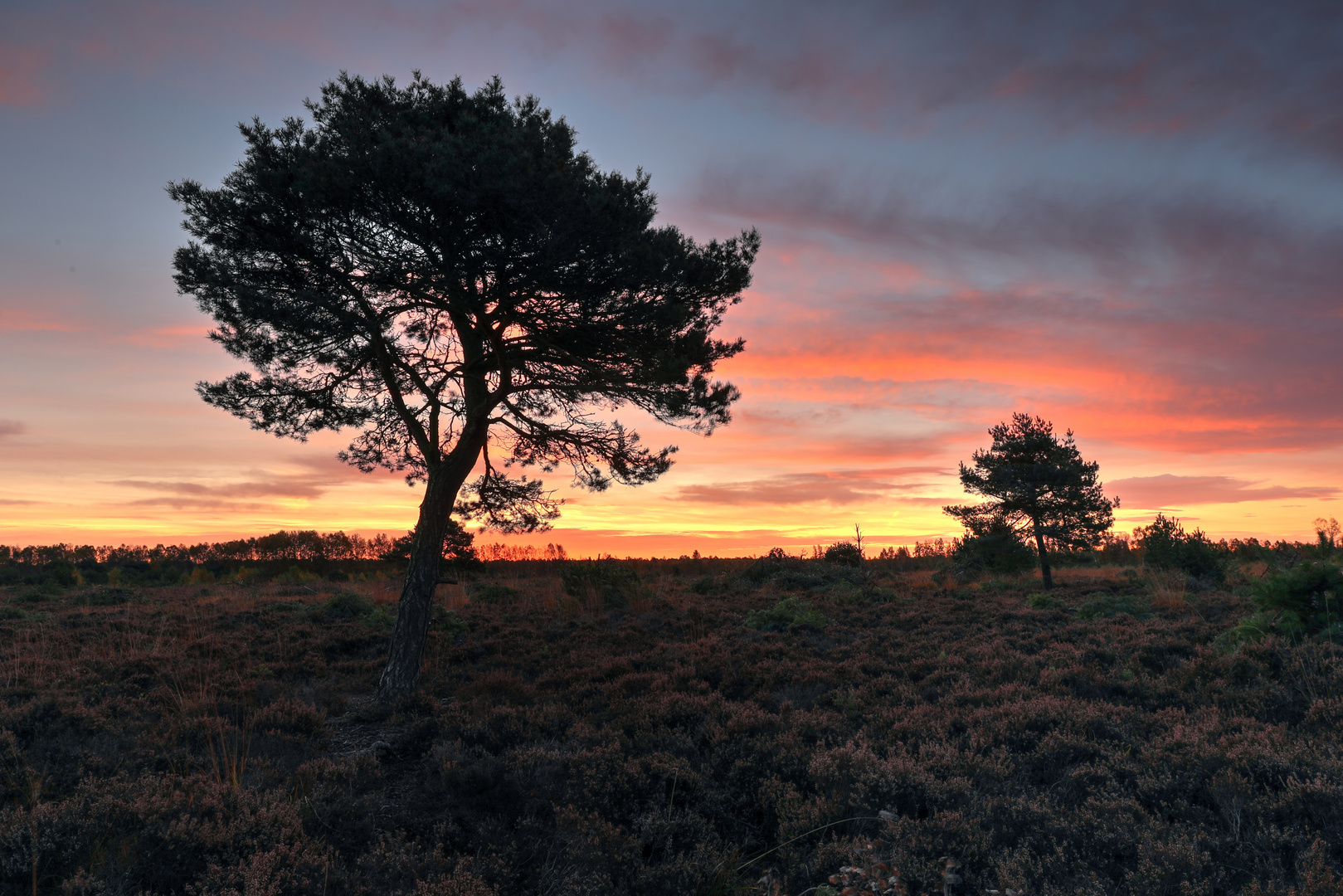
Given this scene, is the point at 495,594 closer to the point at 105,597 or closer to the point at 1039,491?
the point at 105,597

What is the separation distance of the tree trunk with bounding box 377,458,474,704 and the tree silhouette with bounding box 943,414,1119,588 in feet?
73.3

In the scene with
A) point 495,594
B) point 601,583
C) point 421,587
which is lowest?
point 495,594

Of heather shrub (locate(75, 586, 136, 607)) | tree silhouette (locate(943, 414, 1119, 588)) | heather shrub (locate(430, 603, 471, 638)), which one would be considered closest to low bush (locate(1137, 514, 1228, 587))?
tree silhouette (locate(943, 414, 1119, 588))

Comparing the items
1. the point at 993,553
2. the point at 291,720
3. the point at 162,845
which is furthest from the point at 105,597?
the point at 993,553

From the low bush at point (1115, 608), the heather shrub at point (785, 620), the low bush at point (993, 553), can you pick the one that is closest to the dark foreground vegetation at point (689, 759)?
the low bush at point (1115, 608)

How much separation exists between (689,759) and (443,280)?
7623 millimetres

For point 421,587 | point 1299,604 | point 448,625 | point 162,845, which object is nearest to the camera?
point 162,845

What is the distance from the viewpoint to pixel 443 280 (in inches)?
369

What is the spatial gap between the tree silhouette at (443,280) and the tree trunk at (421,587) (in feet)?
0.11

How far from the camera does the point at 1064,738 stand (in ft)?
21.6

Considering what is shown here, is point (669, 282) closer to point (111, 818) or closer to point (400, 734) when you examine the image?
point (400, 734)

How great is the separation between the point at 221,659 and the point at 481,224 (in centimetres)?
1024

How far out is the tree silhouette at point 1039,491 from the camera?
78.2ft

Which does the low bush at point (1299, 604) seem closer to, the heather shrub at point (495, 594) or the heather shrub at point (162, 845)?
the heather shrub at point (162, 845)
